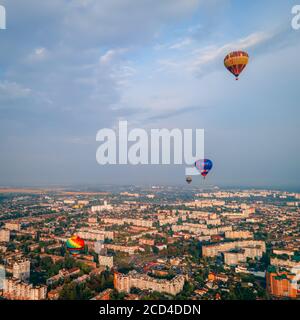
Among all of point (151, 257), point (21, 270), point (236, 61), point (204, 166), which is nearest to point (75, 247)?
point (21, 270)

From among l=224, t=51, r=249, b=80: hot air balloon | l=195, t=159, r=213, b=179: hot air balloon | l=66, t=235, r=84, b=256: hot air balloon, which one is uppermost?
l=224, t=51, r=249, b=80: hot air balloon

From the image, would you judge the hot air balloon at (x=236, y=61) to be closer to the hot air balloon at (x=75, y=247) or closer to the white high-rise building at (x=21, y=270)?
the hot air balloon at (x=75, y=247)

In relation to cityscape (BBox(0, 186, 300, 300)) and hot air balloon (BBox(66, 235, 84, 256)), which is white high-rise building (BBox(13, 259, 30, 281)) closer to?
cityscape (BBox(0, 186, 300, 300))

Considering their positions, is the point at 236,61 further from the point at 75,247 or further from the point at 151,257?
the point at 75,247

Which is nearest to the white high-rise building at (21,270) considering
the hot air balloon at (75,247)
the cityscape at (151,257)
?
the cityscape at (151,257)

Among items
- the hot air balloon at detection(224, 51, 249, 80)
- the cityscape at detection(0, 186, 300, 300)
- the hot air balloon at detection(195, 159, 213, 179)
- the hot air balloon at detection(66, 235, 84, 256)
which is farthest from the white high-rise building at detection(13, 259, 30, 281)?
the hot air balloon at detection(224, 51, 249, 80)
